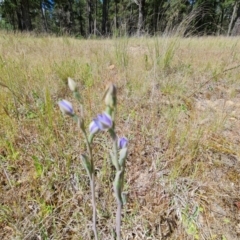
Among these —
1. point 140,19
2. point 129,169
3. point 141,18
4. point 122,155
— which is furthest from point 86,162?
point 141,18

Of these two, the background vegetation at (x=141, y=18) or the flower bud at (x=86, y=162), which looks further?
the background vegetation at (x=141, y=18)

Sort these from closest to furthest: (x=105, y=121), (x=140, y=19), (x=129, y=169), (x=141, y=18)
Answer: (x=105, y=121) → (x=129, y=169) → (x=140, y=19) → (x=141, y=18)

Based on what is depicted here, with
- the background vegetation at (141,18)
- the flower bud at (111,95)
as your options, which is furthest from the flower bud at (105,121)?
the background vegetation at (141,18)

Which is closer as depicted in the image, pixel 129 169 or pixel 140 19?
pixel 129 169

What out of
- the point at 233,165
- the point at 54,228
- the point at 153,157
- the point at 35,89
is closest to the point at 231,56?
the point at 233,165

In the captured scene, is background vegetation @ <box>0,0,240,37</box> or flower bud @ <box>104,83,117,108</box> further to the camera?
background vegetation @ <box>0,0,240,37</box>

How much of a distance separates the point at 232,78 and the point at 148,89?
1.11 meters

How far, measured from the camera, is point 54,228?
0.82 m

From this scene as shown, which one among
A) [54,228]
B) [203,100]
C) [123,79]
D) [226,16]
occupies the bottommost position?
[54,228]

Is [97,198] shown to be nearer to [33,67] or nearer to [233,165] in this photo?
[233,165]

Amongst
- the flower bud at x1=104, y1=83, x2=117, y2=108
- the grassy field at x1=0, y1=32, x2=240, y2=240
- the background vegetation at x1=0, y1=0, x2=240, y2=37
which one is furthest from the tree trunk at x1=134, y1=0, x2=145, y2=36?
the flower bud at x1=104, y1=83, x2=117, y2=108

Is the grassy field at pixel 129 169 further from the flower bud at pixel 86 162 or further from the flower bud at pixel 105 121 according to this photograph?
the flower bud at pixel 105 121

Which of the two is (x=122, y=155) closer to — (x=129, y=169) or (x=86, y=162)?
(x=86, y=162)

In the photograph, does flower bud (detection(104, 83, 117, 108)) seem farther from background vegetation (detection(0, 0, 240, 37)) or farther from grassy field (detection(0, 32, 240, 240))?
background vegetation (detection(0, 0, 240, 37))
